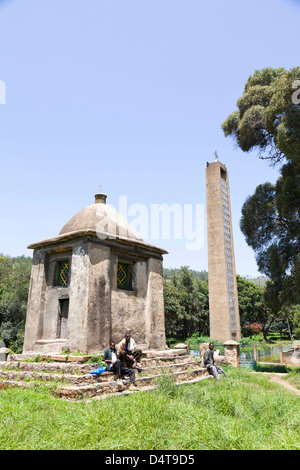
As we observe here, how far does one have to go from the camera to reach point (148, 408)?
4.64 metres

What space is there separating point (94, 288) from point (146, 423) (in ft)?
15.2

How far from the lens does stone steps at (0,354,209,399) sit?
5.95 meters

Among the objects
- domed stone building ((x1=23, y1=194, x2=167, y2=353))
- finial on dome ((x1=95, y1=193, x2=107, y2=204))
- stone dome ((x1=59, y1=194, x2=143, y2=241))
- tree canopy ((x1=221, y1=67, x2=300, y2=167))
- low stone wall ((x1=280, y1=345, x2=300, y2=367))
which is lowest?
low stone wall ((x1=280, y1=345, x2=300, y2=367))

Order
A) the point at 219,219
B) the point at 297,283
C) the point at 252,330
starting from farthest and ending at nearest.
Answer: the point at 252,330
the point at 219,219
the point at 297,283

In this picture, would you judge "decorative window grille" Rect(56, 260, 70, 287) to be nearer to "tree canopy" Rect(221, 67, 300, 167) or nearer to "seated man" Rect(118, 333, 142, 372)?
"seated man" Rect(118, 333, 142, 372)

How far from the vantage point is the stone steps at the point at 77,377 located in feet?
19.5

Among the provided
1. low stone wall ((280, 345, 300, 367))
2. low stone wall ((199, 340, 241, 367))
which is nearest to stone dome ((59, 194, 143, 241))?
low stone wall ((199, 340, 241, 367))

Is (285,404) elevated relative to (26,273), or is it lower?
lower

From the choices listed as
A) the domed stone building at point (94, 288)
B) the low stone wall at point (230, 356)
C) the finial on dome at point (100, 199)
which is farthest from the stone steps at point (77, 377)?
the finial on dome at point (100, 199)

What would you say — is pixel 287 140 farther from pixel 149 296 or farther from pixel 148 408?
pixel 148 408

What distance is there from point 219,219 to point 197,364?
15.6 metres

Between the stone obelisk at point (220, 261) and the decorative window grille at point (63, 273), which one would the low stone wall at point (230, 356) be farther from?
the stone obelisk at point (220, 261)

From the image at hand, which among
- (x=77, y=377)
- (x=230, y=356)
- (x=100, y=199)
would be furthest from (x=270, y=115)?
(x=77, y=377)
